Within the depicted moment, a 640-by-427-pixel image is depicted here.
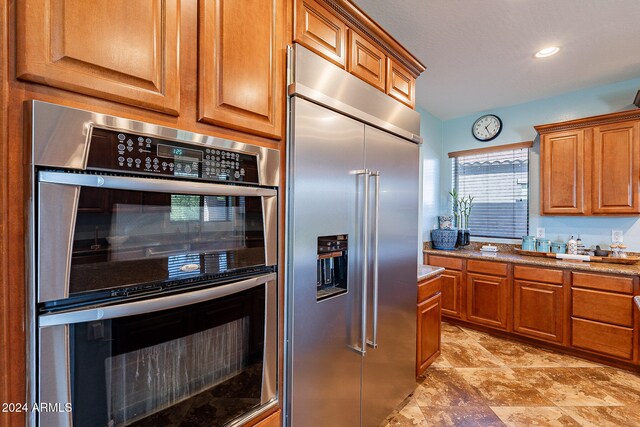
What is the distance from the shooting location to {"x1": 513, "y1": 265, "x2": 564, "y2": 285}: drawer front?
3035 mm

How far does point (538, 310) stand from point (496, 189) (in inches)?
65.0

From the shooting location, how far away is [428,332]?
2.44 meters

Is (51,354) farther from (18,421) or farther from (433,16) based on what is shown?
(433,16)

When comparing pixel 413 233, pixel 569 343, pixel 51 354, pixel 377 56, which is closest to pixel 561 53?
pixel 377 56

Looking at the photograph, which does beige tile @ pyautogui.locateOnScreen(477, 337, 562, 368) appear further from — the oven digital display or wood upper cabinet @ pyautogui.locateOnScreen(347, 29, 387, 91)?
the oven digital display

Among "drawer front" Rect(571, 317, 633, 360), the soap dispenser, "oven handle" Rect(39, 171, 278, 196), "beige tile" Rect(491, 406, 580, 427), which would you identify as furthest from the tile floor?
"oven handle" Rect(39, 171, 278, 196)

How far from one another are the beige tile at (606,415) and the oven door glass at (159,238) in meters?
2.60

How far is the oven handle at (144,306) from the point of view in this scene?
0.71m

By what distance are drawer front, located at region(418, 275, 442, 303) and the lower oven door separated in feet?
4.61

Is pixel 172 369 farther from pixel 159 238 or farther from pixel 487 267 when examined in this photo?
pixel 487 267

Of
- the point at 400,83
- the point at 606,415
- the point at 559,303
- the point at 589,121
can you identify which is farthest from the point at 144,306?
the point at 589,121

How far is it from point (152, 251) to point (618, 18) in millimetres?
3332

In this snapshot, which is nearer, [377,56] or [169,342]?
[169,342]

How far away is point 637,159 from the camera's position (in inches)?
114
